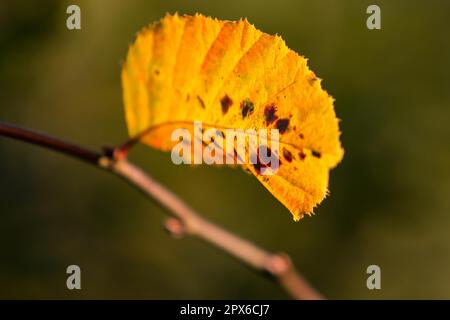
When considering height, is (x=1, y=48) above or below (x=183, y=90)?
above

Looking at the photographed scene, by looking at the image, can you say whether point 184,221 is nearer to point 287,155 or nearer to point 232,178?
point 287,155

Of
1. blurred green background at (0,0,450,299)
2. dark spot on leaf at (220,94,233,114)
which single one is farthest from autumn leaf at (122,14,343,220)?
blurred green background at (0,0,450,299)

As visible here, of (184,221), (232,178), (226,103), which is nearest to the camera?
(184,221)

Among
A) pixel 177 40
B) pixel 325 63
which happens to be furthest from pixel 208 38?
pixel 325 63

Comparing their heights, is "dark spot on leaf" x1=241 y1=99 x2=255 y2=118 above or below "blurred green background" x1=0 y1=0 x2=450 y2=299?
below

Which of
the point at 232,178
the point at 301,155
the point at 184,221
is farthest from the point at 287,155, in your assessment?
the point at 232,178

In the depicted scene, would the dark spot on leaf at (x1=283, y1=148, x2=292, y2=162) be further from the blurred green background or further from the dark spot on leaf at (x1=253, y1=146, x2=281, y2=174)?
the blurred green background

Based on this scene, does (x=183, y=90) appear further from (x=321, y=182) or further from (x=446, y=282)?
(x=446, y=282)
